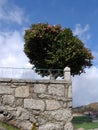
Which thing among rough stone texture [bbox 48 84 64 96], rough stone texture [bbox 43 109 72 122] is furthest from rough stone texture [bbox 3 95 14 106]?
rough stone texture [bbox 48 84 64 96]

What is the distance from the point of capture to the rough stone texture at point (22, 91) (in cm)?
1321

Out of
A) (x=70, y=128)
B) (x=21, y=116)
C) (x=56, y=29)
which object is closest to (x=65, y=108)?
(x=70, y=128)

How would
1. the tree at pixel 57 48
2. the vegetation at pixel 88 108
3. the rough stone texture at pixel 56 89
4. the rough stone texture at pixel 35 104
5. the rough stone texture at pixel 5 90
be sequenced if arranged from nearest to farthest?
the rough stone texture at pixel 35 104 < the rough stone texture at pixel 5 90 < the rough stone texture at pixel 56 89 < the tree at pixel 57 48 < the vegetation at pixel 88 108

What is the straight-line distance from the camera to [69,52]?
21828mm

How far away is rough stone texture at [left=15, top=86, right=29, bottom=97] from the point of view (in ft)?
43.3

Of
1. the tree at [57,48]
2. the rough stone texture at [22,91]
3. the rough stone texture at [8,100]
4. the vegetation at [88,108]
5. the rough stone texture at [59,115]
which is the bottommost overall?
the rough stone texture at [59,115]

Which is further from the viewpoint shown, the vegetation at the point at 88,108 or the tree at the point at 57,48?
the vegetation at the point at 88,108

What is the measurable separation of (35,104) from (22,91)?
2.48 ft

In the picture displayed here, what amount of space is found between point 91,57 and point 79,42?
4.57ft

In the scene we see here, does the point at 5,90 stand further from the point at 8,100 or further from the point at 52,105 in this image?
the point at 52,105

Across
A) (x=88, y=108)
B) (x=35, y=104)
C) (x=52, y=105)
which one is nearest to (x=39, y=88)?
(x=35, y=104)

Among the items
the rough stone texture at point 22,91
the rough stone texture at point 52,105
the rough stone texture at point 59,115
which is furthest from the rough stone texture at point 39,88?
the rough stone texture at point 59,115

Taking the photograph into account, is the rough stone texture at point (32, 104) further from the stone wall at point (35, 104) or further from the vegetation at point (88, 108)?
the vegetation at point (88, 108)

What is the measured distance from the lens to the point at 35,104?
13.2m
